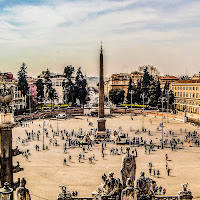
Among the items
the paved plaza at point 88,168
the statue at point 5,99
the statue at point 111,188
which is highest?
the statue at point 5,99

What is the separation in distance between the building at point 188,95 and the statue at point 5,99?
6648 cm

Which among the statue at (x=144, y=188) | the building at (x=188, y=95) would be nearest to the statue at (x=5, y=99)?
the statue at (x=144, y=188)

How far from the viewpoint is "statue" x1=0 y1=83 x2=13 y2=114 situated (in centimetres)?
1141

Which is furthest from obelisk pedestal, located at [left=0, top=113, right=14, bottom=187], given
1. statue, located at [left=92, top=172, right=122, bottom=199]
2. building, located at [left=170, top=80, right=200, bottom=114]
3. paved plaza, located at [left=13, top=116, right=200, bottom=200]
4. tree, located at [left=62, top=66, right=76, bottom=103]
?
tree, located at [left=62, top=66, right=76, bottom=103]

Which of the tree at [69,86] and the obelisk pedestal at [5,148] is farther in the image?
→ the tree at [69,86]

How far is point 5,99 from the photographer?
11.5m

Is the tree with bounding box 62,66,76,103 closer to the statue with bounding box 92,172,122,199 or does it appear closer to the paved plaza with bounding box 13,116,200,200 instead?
the paved plaza with bounding box 13,116,200,200

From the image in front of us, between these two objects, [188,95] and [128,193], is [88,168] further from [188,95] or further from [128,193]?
[188,95]

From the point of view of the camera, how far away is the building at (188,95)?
75750mm

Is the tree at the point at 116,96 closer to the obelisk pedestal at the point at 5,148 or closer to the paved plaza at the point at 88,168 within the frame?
the paved plaza at the point at 88,168

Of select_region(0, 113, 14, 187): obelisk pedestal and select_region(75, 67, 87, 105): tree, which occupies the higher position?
select_region(75, 67, 87, 105): tree

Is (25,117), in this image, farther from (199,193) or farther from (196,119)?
(199,193)

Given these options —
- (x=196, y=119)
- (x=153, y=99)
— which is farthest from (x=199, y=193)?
(x=153, y=99)

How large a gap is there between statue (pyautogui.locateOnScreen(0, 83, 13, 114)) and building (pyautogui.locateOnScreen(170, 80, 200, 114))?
66.5 m
